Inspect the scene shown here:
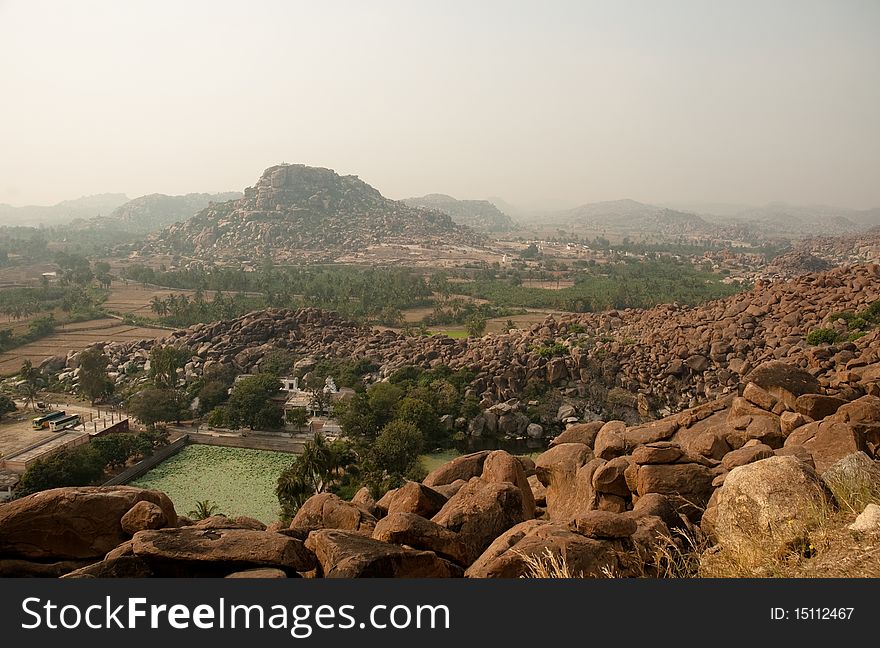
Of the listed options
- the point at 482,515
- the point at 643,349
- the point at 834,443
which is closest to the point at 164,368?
the point at 643,349

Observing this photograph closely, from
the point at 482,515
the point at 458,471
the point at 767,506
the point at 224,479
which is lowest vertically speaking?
the point at 224,479

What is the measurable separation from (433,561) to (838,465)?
5.25 metres

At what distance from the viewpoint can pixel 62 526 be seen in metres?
7.71

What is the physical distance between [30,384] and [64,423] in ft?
27.2

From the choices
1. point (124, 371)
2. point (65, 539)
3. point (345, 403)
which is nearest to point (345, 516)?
point (65, 539)

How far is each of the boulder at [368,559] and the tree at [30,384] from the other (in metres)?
38.9

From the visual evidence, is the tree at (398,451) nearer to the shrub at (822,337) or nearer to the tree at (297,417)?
the tree at (297,417)

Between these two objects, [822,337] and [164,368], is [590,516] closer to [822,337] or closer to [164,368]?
[822,337]

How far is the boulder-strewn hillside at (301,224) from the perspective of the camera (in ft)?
445

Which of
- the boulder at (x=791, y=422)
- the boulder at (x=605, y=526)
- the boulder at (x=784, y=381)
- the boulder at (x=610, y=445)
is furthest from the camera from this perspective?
the boulder at (x=784, y=381)

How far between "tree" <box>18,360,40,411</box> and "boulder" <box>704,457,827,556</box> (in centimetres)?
4219

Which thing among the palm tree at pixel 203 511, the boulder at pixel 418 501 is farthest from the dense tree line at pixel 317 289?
the boulder at pixel 418 501

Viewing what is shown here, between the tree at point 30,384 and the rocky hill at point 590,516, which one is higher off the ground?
the rocky hill at point 590,516

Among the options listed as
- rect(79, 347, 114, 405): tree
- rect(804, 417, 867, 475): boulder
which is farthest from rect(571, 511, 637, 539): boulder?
rect(79, 347, 114, 405): tree
